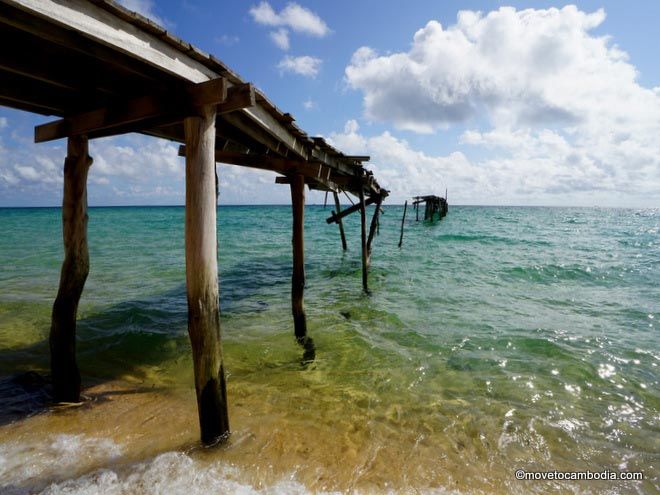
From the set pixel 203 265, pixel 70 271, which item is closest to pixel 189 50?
pixel 203 265

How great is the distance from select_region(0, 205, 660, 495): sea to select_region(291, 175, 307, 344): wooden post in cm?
45

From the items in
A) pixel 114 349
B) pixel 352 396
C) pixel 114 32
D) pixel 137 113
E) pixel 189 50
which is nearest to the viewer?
pixel 114 32

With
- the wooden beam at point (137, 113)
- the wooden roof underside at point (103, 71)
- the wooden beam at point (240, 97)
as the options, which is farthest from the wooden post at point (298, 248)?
the wooden beam at point (240, 97)

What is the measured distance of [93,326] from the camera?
7113mm

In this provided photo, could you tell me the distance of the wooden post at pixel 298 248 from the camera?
6305 mm

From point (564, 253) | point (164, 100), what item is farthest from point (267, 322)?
point (564, 253)

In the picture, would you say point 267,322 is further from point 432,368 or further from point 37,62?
point 37,62

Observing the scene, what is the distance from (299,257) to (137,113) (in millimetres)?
3552

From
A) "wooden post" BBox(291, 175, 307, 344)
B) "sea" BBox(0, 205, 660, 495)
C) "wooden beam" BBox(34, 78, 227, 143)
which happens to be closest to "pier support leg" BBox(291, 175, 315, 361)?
"wooden post" BBox(291, 175, 307, 344)

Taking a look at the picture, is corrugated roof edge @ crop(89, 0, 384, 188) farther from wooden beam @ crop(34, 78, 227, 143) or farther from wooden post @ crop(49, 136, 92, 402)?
wooden post @ crop(49, 136, 92, 402)

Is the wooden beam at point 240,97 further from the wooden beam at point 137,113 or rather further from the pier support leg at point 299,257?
the pier support leg at point 299,257

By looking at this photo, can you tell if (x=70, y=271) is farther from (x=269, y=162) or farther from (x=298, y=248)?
(x=298, y=248)

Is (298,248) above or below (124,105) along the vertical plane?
below

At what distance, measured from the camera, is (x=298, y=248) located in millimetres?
6398
